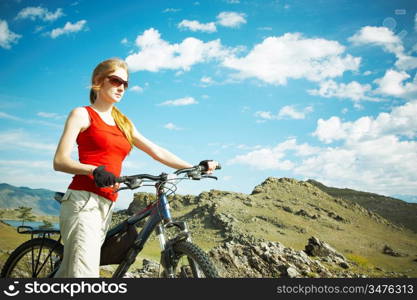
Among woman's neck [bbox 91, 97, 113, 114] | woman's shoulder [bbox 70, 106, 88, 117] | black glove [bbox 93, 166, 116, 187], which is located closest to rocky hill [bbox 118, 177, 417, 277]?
woman's neck [bbox 91, 97, 113, 114]

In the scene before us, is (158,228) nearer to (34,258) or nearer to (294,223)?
(34,258)

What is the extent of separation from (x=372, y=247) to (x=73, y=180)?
81.7 m

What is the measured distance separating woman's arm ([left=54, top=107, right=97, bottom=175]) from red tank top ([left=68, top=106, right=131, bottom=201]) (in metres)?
0.09

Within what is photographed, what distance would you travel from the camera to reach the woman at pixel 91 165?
3457 millimetres

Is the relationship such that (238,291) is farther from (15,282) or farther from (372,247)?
(372,247)

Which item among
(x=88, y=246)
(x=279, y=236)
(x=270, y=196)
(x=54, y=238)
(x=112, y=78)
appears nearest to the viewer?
(x=88, y=246)

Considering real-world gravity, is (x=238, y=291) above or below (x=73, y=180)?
below

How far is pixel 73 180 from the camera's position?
3605mm

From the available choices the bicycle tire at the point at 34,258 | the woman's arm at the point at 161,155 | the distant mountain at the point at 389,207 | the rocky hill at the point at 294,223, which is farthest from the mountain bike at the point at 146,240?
the distant mountain at the point at 389,207

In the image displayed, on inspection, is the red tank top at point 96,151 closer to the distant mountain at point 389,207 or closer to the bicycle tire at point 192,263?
the bicycle tire at point 192,263

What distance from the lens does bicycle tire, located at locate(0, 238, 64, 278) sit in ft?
14.7

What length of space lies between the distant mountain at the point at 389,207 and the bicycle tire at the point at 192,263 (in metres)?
125

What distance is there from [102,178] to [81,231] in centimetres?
72

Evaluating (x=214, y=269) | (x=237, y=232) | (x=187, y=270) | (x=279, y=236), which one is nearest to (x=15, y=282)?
(x=187, y=270)
